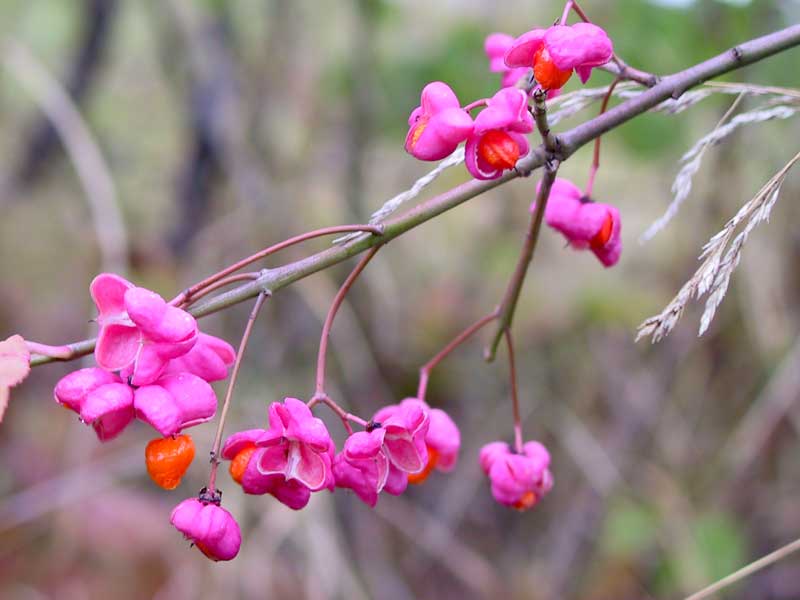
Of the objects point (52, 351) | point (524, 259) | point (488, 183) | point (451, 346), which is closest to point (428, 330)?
point (451, 346)

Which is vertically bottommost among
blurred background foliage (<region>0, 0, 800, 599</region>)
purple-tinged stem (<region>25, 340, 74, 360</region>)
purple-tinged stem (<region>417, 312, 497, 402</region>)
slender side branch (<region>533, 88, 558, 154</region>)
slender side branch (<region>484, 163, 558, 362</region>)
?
blurred background foliage (<region>0, 0, 800, 599</region>)

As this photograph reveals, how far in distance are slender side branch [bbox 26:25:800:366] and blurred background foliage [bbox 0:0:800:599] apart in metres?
1.44

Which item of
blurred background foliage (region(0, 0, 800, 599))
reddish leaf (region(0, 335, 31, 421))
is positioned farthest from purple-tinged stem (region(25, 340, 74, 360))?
blurred background foliage (region(0, 0, 800, 599))

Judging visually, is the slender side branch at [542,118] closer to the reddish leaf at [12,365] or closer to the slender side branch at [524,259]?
the slender side branch at [524,259]

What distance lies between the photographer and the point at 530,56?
77cm

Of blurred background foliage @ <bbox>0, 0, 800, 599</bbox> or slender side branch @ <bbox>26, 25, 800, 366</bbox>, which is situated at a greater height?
slender side branch @ <bbox>26, 25, 800, 366</bbox>

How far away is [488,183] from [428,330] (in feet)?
7.83

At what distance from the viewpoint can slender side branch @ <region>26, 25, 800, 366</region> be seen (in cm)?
74

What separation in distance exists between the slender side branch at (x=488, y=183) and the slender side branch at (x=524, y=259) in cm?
3

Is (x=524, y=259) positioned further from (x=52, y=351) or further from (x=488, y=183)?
(x=52, y=351)

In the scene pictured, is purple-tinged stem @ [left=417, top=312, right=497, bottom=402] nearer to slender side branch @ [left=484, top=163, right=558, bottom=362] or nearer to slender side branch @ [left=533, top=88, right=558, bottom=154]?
slender side branch @ [left=484, top=163, right=558, bottom=362]

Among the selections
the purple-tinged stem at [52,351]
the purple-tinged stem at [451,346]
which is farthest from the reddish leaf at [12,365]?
the purple-tinged stem at [451,346]

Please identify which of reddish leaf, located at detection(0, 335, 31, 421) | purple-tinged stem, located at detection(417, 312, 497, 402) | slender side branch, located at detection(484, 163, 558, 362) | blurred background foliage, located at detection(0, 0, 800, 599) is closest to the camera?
reddish leaf, located at detection(0, 335, 31, 421)

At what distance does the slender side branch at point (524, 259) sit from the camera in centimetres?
81
